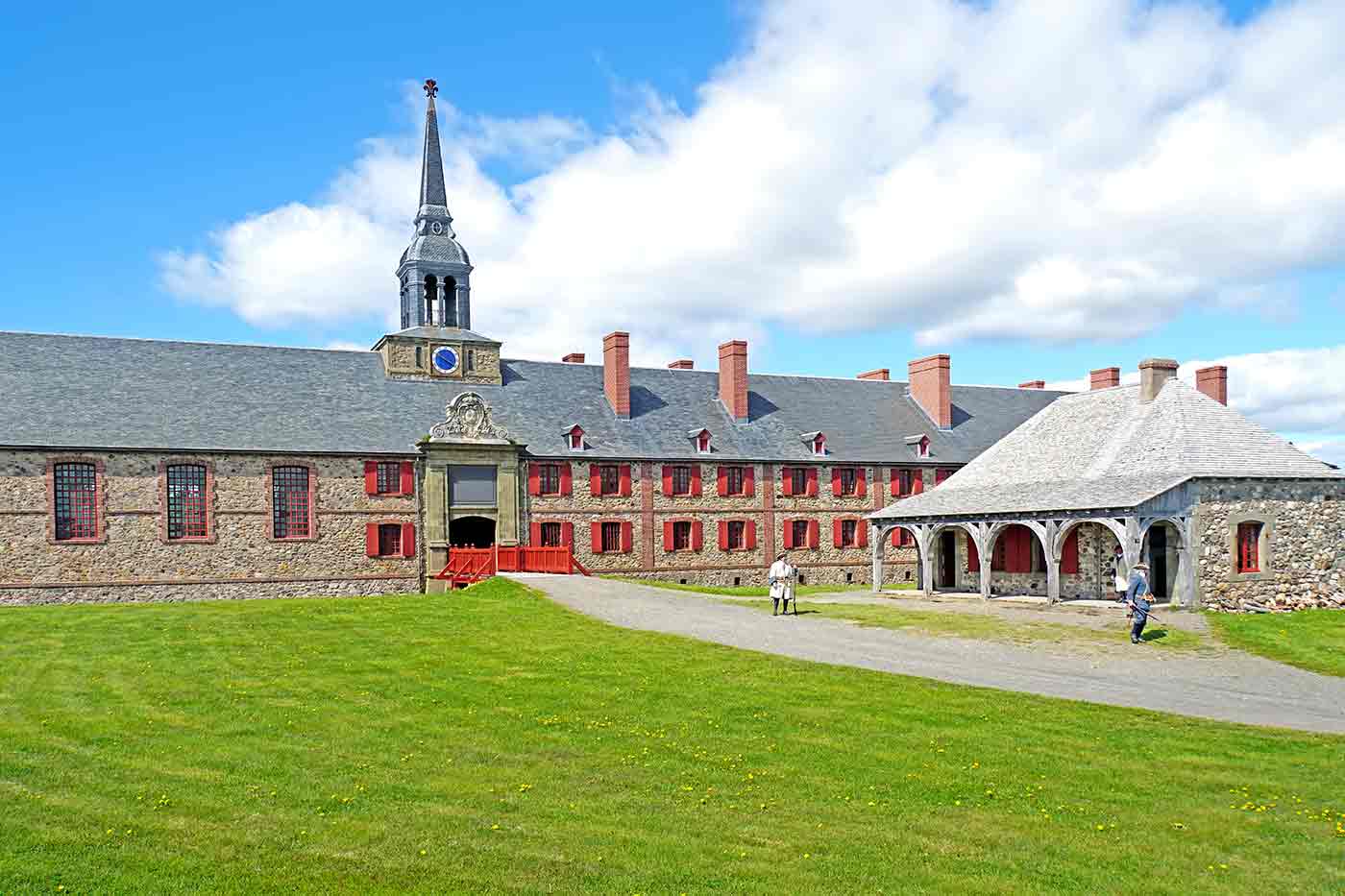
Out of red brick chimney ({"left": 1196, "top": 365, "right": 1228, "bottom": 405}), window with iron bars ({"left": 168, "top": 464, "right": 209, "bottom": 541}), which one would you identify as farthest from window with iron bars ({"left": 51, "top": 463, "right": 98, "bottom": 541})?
red brick chimney ({"left": 1196, "top": 365, "right": 1228, "bottom": 405})

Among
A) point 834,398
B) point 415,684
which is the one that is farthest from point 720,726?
point 834,398

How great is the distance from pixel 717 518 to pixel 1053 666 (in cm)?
2523

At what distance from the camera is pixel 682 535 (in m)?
42.9

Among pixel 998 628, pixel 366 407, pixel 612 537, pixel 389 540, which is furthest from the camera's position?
pixel 612 537

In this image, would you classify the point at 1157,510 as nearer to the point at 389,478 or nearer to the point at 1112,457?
the point at 1112,457

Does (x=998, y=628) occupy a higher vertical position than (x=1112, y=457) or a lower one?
lower

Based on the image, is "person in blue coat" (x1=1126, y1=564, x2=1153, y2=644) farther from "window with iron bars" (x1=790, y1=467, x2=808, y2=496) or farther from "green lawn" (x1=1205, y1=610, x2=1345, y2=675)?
"window with iron bars" (x1=790, y1=467, x2=808, y2=496)

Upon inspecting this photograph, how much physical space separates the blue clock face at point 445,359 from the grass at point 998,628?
18.3 meters

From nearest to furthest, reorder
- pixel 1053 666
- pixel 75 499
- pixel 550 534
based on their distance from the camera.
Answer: pixel 1053 666 → pixel 75 499 → pixel 550 534

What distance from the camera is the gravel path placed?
1500cm

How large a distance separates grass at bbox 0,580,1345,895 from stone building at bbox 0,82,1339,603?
16479mm

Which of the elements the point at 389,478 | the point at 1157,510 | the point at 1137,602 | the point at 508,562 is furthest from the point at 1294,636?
the point at 389,478

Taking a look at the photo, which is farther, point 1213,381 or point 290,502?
point 1213,381

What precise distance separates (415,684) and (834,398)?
35.5 metres
